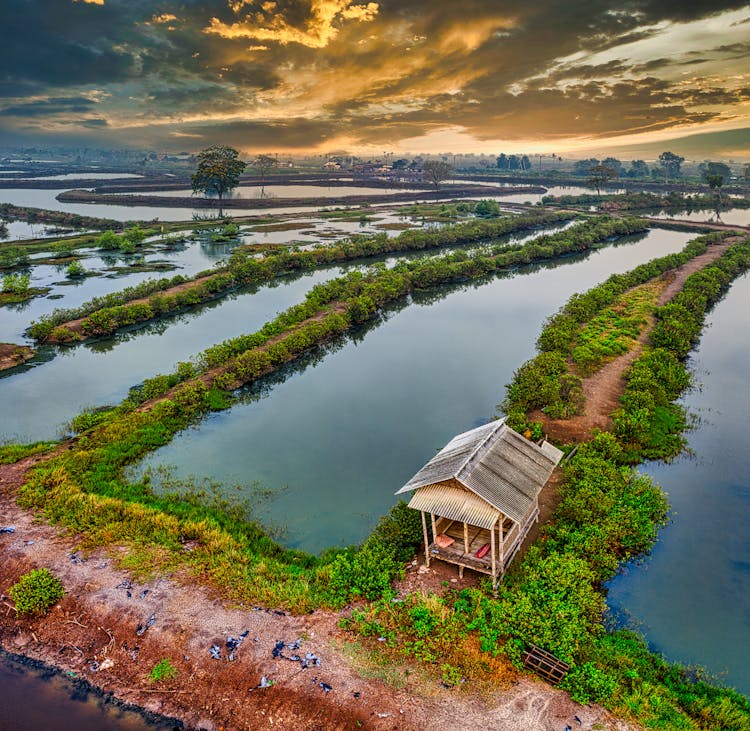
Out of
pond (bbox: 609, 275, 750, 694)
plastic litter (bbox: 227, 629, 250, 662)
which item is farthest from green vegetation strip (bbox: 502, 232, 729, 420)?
plastic litter (bbox: 227, 629, 250, 662)

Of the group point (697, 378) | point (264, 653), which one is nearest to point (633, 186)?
point (697, 378)

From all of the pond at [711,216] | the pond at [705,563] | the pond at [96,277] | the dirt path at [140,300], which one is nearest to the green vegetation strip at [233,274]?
the dirt path at [140,300]

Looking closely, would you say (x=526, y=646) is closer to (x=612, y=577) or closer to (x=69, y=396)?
(x=612, y=577)

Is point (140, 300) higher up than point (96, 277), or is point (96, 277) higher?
point (96, 277)

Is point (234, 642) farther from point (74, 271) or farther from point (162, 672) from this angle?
point (74, 271)

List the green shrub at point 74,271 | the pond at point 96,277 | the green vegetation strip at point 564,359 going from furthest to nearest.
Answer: the green shrub at point 74,271 → the pond at point 96,277 → the green vegetation strip at point 564,359

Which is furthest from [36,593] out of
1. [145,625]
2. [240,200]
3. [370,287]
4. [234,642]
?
[240,200]

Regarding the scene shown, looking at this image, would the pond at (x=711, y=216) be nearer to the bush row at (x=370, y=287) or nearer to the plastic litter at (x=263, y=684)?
the bush row at (x=370, y=287)
